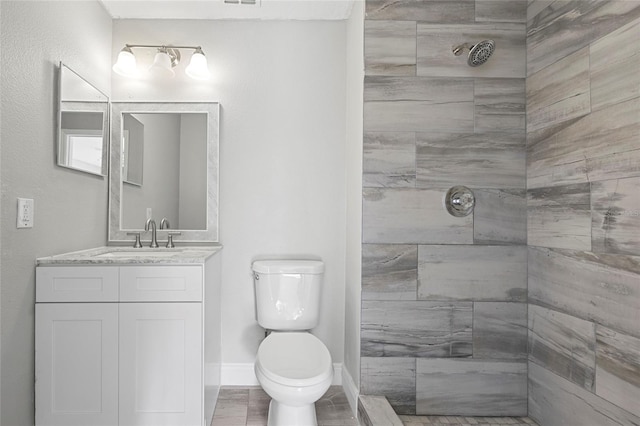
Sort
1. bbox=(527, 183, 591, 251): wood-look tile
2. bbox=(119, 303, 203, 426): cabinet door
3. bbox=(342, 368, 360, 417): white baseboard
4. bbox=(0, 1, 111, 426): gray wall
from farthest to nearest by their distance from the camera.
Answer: bbox=(342, 368, 360, 417): white baseboard
bbox=(119, 303, 203, 426): cabinet door
bbox=(527, 183, 591, 251): wood-look tile
bbox=(0, 1, 111, 426): gray wall

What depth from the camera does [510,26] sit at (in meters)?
2.06

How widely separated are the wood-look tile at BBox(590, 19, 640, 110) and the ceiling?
1358mm

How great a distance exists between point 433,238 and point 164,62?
1.86 metres

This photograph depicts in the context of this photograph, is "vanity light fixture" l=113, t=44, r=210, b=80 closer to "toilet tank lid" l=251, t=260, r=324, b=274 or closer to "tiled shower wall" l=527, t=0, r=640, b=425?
"toilet tank lid" l=251, t=260, r=324, b=274

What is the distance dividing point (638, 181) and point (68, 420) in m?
2.46

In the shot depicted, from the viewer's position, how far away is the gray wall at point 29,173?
5.05 ft

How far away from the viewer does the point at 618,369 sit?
1456mm

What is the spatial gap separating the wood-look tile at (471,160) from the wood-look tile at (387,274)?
0.38m

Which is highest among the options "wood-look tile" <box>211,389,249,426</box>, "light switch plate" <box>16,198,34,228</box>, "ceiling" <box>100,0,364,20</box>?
"ceiling" <box>100,0,364,20</box>

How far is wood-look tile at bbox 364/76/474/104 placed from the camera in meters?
2.03

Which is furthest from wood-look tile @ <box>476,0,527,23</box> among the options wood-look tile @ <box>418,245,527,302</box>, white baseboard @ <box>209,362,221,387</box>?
white baseboard @ <box>209,362,221,387</box>

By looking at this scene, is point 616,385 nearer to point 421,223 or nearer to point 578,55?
point 421,223

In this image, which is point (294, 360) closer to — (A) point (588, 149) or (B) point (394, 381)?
(B) point (394, 381)

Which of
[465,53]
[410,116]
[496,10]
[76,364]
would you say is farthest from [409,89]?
[76,364]
